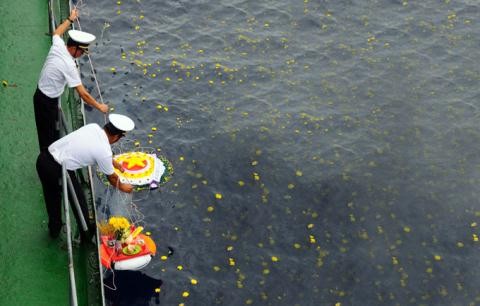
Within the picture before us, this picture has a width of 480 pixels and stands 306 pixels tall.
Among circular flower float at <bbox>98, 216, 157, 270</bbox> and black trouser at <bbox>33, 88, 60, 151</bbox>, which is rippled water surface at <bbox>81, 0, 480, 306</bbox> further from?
black trouser at <bbox>33, 88, 60, 151</bbox>

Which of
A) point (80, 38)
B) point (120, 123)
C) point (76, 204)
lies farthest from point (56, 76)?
point (76, 204)

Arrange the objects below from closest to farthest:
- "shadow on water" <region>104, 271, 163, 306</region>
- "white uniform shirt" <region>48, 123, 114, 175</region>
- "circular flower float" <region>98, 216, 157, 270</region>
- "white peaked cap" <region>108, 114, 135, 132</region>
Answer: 1. "white uniform shirt" <region>48, 123, 114, 175</region>
2. "white peaked cap" <region>108, 114, 135, 132</region>
3. "circular flower float" <region>98, 216, 157, 270</region>
4. "shadow on water" <region>104, 271, 163, 306</region>

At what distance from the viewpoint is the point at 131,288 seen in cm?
1437

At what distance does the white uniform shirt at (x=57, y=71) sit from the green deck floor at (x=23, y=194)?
3144mm

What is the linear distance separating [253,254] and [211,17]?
42.5ft

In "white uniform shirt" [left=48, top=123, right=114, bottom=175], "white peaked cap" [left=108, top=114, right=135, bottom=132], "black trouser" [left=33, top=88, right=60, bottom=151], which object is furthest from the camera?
"black trouser" [left=33, top=88, right=60, bottom=151]

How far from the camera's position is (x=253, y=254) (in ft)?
51.5

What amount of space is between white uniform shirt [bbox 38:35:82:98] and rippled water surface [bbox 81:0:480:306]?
5053 millimetres

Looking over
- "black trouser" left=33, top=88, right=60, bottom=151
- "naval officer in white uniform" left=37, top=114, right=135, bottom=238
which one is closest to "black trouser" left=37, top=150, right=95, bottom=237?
"naval officer in white uniform" left=37, top=114, right=135, bottom=238

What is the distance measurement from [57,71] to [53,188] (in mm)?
2529

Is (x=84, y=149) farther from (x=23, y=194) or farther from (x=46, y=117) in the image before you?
(x=23, y=194)

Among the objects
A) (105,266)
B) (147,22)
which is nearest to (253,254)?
(105,266)

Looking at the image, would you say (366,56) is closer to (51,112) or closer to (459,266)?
(459,266)

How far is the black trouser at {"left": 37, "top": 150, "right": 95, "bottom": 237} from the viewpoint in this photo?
11.7 metres
